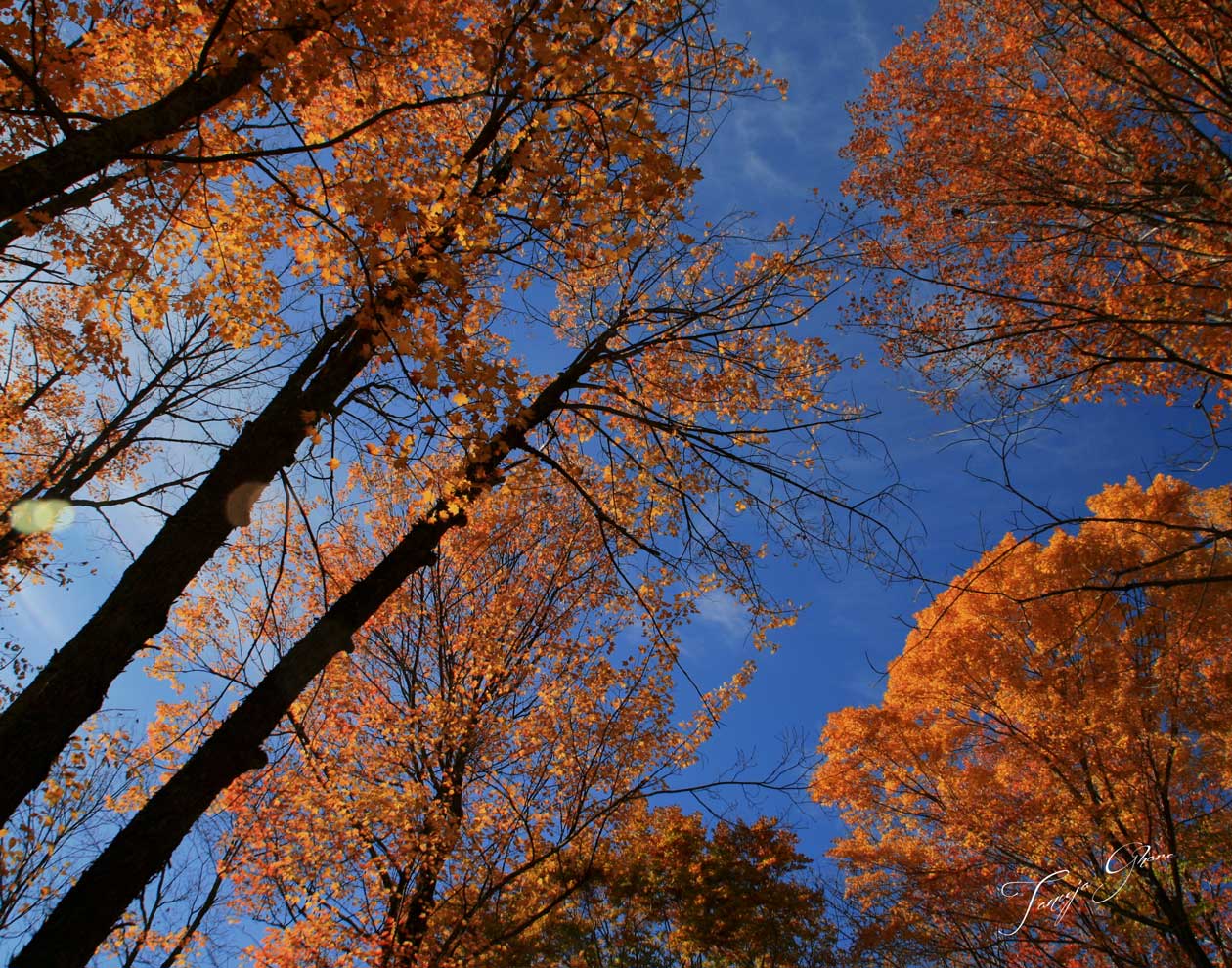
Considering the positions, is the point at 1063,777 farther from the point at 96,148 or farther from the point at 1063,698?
A: the point at 96,148

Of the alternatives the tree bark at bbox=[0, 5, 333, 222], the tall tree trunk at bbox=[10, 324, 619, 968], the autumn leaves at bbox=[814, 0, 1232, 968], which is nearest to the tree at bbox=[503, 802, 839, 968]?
the autumn leaves at bbox=[814, 0, 1232, 968]

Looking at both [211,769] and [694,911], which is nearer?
[211,769]

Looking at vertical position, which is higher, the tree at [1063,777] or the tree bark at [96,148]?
the tree at [1063,777]

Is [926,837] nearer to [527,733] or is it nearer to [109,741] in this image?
[527,733]

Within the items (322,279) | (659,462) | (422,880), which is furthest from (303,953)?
(322,279)

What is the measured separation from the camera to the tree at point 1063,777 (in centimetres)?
760

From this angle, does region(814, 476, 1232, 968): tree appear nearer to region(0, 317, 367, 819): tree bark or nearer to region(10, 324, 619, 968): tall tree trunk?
region(10, 324, 619, 968): tall tree trunk

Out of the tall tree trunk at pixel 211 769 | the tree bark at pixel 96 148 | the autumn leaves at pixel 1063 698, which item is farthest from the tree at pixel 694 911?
the tree bark at pixel 96 148

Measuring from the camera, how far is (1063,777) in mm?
8242

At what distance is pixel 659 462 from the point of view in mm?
5109

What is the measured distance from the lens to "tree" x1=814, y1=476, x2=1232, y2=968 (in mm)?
7598
